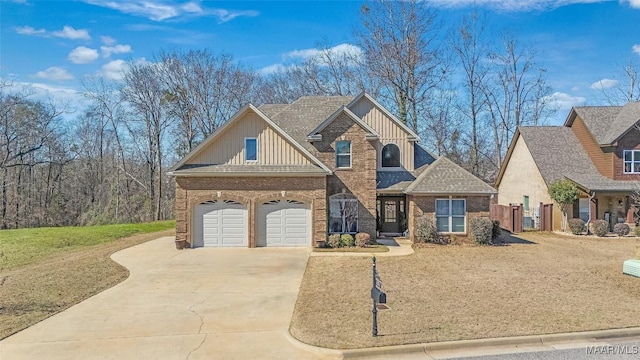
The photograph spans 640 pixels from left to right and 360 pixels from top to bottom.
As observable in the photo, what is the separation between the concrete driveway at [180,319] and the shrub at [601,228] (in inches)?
731

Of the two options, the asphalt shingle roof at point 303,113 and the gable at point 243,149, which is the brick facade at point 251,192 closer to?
the gable at point 243,149

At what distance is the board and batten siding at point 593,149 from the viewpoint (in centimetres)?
2626

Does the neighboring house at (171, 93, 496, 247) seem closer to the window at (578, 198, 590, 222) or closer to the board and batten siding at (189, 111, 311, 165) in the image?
the board and batten siding at (189, 111, 311, 165)

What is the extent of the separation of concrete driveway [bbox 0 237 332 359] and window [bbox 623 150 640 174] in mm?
22820

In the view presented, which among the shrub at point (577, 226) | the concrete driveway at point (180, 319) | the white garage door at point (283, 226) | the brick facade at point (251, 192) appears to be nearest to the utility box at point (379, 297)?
the concrete driveway at point (180, 319)

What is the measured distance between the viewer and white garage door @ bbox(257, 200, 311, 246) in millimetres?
19531

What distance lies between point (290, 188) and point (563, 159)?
19.6m

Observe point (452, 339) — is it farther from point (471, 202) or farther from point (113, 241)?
point (113, 241)

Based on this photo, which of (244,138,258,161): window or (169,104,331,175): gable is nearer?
(169,104,331,175): gable

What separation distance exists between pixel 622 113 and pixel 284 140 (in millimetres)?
23350

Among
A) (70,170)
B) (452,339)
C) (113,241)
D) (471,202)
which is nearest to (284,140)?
(471,202)

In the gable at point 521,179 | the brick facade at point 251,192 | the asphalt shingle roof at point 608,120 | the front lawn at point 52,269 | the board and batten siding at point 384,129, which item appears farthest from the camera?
the gable at point 521,179

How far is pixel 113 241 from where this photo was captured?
935 inches

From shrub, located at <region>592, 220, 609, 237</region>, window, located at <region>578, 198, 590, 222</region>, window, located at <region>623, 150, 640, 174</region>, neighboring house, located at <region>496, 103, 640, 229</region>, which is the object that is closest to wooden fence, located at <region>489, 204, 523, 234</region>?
neighboring house, located at <region>496, 103, 640, 229</region>
